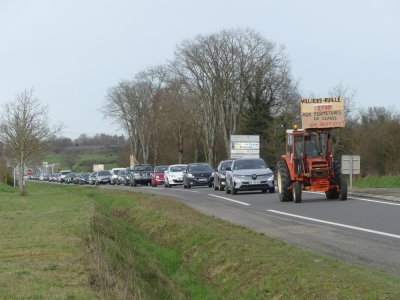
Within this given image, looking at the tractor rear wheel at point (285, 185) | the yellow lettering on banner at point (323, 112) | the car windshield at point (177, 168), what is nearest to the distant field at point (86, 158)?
the car windshield at point (177, 168)

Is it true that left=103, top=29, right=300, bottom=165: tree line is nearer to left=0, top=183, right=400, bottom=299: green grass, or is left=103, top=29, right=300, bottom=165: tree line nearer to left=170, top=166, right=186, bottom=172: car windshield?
left=170, top=166, right=186, bottom=172: car windshield

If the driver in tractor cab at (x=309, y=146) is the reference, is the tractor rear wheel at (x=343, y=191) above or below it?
below

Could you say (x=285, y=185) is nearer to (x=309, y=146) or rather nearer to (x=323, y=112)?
(x=309, y=146)

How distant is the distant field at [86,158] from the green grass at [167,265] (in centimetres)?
11873

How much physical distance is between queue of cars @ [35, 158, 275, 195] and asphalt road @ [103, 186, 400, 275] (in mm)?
5451

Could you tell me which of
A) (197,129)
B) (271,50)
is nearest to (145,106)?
(197,129)

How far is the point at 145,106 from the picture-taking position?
324 feet

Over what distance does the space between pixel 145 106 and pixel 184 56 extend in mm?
25894

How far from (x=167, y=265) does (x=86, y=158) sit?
131878mm

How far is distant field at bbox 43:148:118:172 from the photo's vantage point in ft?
455

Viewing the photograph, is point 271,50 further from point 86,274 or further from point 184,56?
point 86,274

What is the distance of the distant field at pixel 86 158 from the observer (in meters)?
139

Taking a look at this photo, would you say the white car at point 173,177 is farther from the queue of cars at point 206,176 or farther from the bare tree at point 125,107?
the bare tree at point 125,107

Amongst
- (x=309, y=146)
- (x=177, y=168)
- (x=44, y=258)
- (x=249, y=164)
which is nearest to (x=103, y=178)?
(x=177, y=168)
